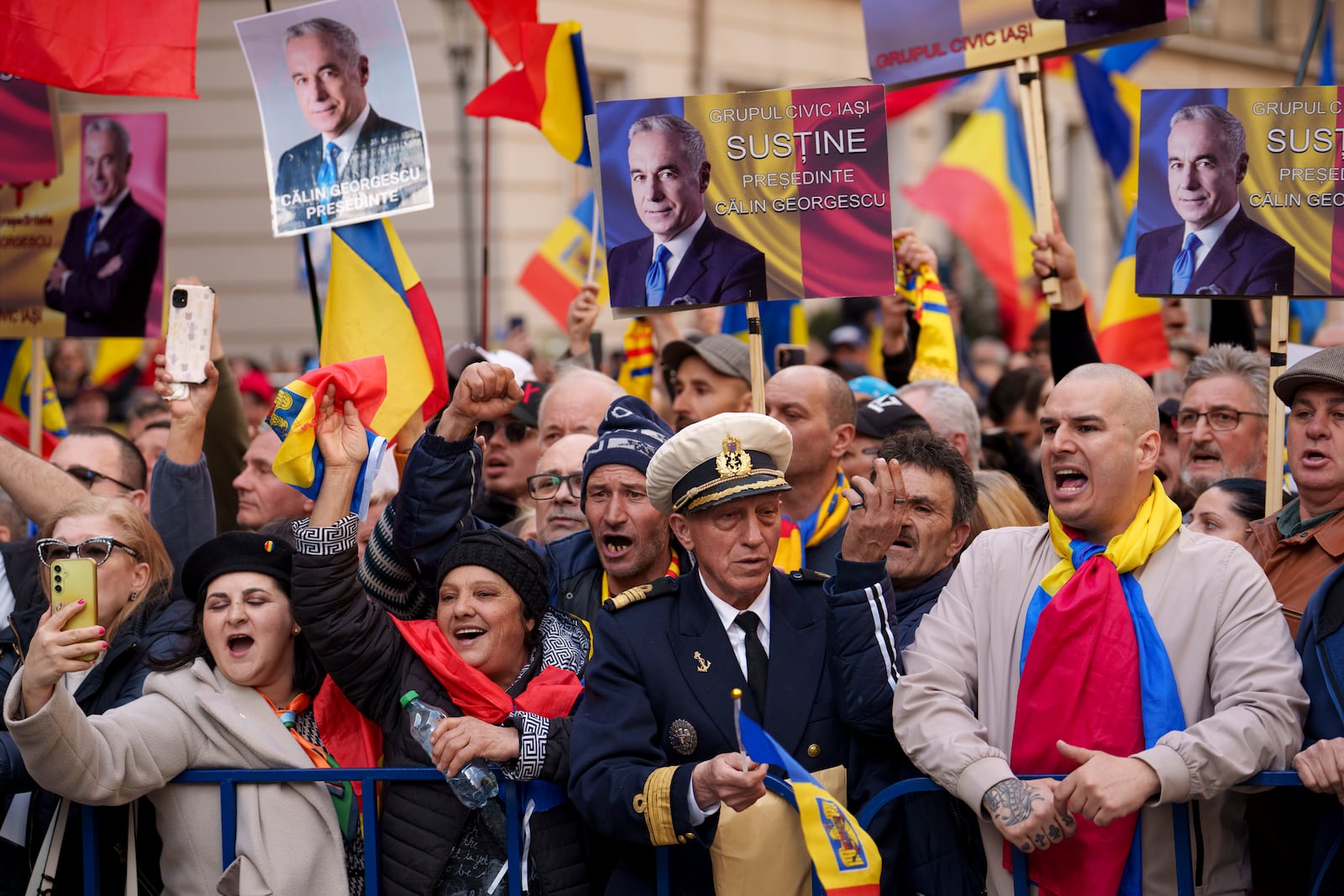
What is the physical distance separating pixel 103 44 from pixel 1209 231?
395cm

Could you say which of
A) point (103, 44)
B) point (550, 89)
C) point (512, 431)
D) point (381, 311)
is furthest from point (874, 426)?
point (103, 44)

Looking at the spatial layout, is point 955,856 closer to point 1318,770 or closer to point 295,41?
point 1318,770

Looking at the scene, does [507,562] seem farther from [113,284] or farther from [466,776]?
[113,284]

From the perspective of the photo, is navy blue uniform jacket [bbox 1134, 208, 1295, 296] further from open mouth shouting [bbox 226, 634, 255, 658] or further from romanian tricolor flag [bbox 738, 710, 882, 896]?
open mouth shouting [bbox 226, 634, 255, 658]

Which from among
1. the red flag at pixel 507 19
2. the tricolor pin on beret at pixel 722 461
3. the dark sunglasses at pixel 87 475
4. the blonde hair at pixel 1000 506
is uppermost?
the red flag at pixel 507 19

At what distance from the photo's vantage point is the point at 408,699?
12.3 ft

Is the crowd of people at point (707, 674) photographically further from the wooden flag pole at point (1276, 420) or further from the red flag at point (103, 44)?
the red flag at point (103, 44)

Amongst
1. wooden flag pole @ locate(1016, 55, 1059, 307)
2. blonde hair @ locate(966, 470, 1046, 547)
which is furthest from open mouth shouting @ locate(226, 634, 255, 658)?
wooden flag pole @ locate(1016, 55, 1059, 307)

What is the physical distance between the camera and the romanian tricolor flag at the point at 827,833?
3.37 metres

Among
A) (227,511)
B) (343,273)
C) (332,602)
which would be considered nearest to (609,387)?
(343,273)

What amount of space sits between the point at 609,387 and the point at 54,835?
8.76ft

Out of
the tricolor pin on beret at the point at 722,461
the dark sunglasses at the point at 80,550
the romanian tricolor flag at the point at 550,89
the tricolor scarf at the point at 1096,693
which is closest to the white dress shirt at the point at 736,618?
the tricolor pin on beret at the point at 722,461

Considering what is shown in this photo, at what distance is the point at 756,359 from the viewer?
4609 mm

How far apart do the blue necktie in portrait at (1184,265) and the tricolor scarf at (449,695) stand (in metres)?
2.27
